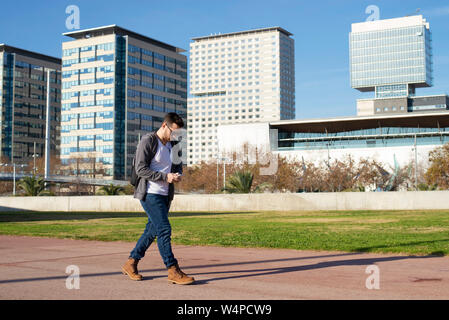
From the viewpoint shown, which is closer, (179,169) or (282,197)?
(179,169)

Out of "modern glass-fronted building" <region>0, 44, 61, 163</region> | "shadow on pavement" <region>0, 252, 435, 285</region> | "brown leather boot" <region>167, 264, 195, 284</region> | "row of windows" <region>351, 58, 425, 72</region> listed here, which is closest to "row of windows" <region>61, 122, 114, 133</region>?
"modern glass-fronted building" <region>0, 44, 61, 163</region>

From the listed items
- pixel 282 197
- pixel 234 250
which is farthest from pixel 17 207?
pixel 234 250

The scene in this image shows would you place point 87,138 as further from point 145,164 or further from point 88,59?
point 145,164

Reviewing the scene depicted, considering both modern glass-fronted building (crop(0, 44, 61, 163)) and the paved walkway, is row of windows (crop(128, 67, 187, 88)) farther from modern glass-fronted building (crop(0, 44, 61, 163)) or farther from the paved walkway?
the paved walkway

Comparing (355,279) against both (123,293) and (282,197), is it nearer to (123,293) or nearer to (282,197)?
(123,293)

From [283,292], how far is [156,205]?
1720 mm

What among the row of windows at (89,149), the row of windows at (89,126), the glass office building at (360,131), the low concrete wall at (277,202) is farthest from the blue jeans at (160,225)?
the row of windows at (89,126)

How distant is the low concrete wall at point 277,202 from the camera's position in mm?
29781

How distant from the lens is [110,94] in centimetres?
13662

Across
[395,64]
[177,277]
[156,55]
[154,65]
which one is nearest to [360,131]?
[154,65]

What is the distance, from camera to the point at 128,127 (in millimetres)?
136875

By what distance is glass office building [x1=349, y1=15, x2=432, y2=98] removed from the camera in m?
184

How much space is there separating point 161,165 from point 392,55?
194444 mm
